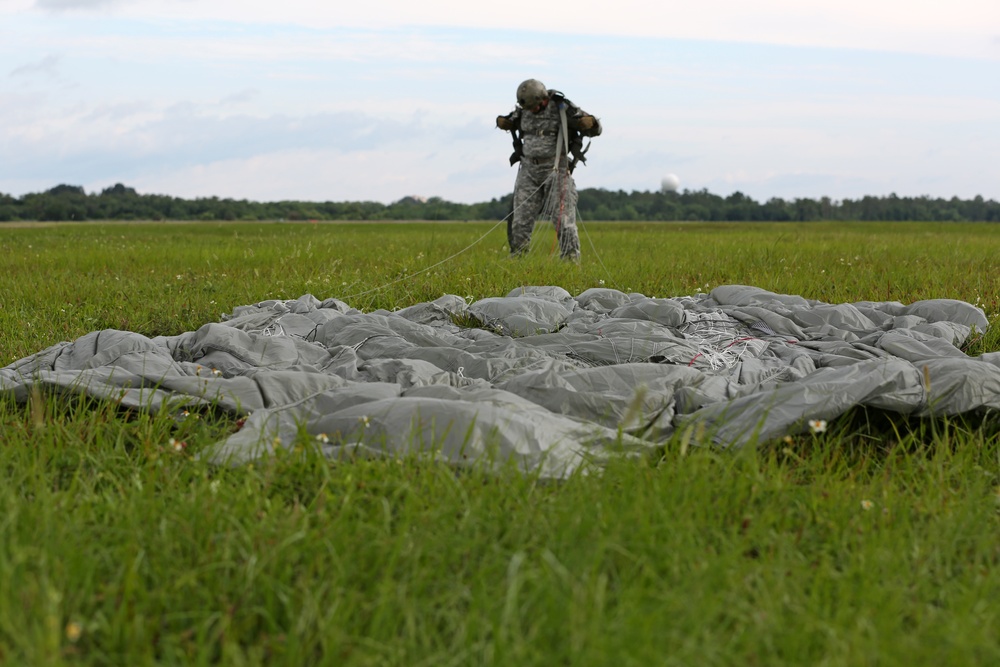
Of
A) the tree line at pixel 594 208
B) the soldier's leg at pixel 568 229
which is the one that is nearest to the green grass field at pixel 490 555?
the soldier's leg at pixel 568 229

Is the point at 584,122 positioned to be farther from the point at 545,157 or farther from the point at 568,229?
the point at 568,229

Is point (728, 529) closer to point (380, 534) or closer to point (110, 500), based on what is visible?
point (380, 534)

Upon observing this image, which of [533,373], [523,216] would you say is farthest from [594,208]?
[533,373]

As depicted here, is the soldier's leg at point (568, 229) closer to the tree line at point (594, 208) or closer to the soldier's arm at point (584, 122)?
the soldier's arm at point (584, 122)

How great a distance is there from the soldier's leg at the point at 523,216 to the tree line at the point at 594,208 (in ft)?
96.1

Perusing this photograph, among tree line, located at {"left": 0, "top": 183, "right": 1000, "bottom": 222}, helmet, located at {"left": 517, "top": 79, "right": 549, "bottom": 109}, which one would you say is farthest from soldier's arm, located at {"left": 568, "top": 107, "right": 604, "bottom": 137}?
tree line, located at {"left": 0, "top": 183, "right": 1000, "bottom": 222}

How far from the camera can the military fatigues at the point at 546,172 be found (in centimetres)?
1096

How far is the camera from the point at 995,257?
1088 cm

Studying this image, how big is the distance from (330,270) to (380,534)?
7.44m

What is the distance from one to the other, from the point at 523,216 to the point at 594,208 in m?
34.2

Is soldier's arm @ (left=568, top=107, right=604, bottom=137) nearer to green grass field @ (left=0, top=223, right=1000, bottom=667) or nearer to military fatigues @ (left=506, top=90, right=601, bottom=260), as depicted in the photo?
military fatigues @ (left=506, top=90, right=601, bottom=260)

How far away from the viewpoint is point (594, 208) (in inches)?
1770

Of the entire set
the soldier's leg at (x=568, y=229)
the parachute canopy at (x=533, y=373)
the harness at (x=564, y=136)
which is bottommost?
the parachute canopy at (x=533, y=373)

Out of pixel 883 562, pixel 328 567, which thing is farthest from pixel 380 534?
pixel 883 562
